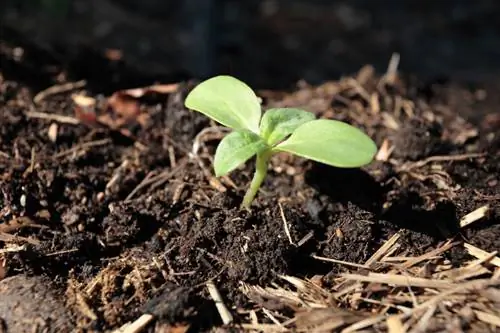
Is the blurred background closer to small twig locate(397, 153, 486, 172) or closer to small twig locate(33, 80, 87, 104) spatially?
small twig locate(33, 80, 87, 104)

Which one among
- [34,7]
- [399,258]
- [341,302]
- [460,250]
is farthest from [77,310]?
[34,7]

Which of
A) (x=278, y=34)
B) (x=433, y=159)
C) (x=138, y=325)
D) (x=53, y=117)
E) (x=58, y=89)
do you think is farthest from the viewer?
(x=278, y=34)

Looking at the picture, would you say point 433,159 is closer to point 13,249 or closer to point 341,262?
point 341,262

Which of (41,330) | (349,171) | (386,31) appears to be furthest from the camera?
(386,31)

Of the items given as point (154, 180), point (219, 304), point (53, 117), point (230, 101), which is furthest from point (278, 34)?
point (219, 304)

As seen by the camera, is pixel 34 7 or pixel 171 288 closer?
pixel 171 288

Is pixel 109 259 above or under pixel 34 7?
under

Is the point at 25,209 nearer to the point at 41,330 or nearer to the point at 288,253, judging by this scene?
the point at 41,330

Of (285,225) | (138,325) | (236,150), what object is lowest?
(138,325)
